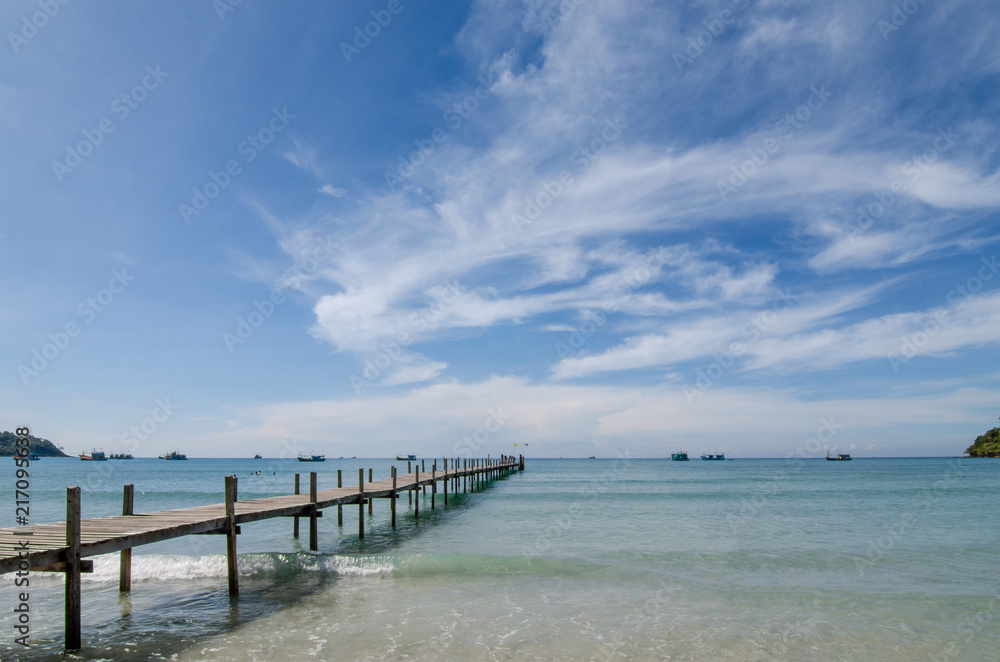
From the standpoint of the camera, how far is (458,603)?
1192 centimetres

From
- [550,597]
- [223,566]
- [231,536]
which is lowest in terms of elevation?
[550,597]

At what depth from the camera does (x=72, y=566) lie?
8.33 meters

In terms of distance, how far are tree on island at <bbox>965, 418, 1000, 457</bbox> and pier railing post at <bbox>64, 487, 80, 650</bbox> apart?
189m

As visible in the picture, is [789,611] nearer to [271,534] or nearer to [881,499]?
[271,534]

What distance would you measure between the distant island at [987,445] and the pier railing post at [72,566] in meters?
189

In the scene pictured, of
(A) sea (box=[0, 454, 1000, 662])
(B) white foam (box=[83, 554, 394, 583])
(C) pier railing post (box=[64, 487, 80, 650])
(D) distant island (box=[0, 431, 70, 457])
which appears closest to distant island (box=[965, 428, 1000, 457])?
(A) sea (box=[0, 454, 1000, 662])

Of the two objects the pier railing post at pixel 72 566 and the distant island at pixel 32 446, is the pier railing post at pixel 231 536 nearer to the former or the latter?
the pier railing post at pixel 72 566

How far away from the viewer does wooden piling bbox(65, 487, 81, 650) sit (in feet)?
27.2

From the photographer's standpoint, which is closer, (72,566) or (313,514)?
(72,566)

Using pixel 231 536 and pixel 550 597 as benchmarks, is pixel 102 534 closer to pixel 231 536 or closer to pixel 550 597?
pixel 231 536

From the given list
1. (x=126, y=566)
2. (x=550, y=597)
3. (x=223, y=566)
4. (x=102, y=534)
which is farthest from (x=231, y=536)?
(x=550, y=597)

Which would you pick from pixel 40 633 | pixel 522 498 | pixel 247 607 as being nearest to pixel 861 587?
pixel 247 607

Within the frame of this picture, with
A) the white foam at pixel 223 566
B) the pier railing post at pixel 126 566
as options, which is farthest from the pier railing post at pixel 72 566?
the white foam at pixel 223 566

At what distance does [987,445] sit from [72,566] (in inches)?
7660
